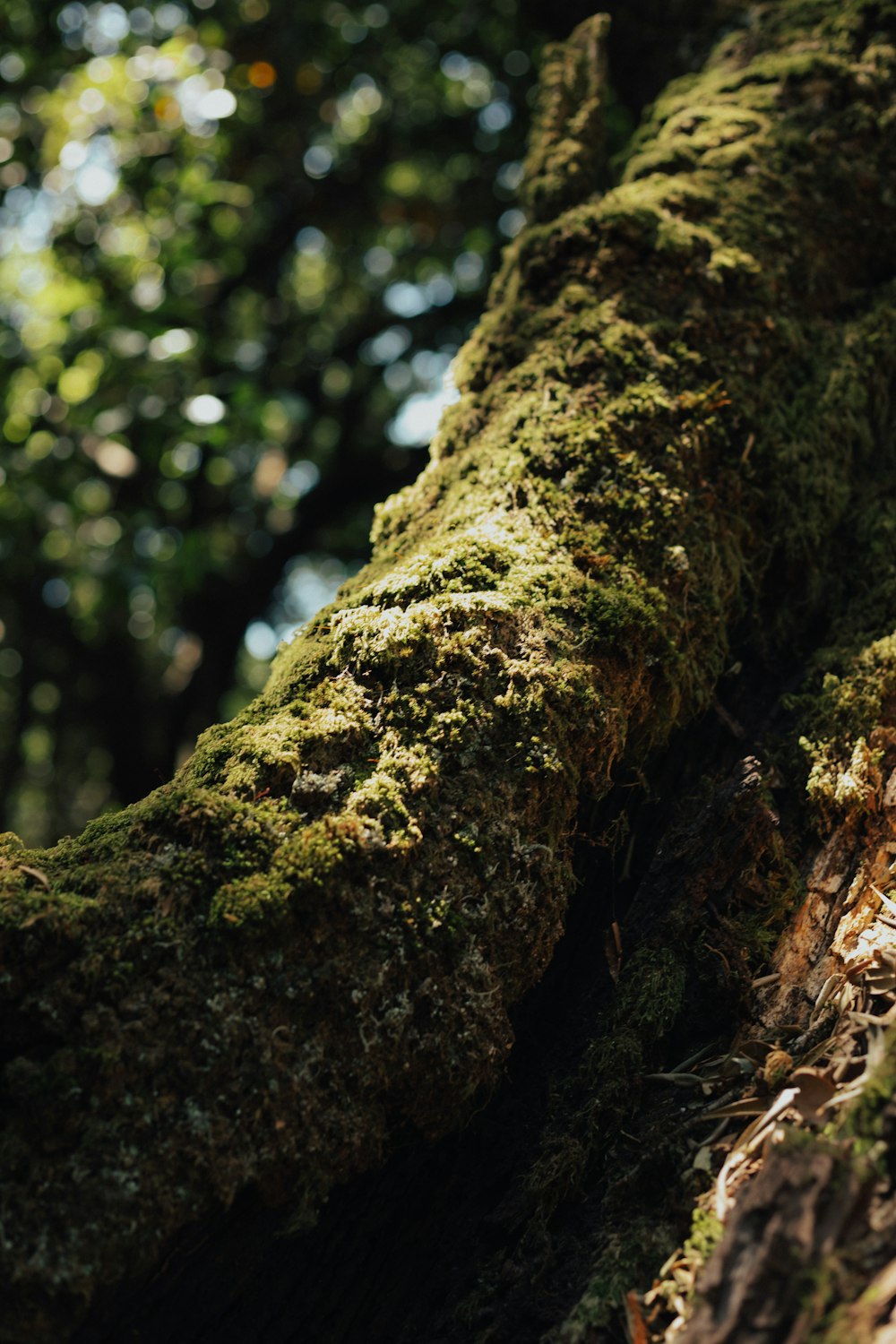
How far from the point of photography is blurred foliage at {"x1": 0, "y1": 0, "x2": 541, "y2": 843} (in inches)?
233

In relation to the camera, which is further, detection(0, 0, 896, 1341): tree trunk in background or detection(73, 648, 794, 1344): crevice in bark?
detection(73, 648, 794, 1344): crevice in bark

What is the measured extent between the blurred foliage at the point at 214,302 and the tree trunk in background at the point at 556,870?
0.96 metres

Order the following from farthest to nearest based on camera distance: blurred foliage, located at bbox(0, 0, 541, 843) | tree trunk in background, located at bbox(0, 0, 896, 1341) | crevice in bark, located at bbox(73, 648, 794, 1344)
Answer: blurred foliage, located at bbox(0, 0, 541, 843) < crevice in bark, located at bbox(73, 648, 794, 1344) < tree trunk in background, located at bbox(0, 0, 896, 1341)

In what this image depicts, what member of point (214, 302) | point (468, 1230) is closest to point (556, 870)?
point (468, 1230)

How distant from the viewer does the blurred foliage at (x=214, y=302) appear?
19.4 ft

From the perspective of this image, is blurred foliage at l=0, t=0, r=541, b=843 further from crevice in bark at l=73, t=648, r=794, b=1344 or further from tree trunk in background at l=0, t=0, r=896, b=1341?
crevice in bark at l=73, t=648, r=794, b=1344

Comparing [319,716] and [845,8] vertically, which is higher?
[845,8]

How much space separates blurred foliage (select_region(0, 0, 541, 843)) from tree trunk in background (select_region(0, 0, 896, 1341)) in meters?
0.96

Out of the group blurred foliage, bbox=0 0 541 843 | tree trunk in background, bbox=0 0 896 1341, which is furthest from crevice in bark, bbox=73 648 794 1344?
blurred foliage, bbox=0 0 541 843

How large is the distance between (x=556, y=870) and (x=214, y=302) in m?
7.50

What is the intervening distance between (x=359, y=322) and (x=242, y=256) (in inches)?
65.3

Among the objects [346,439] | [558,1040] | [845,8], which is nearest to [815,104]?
[845,8]

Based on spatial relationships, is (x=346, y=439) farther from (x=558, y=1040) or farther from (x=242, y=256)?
(x=558, y=1040)

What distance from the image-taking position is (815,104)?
3.52 m
